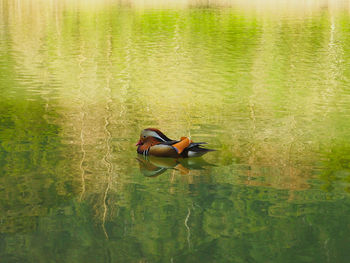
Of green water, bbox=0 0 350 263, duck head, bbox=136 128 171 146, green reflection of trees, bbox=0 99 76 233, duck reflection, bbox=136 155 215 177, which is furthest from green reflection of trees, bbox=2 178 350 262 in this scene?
duck head, bbox=136 128 171 146

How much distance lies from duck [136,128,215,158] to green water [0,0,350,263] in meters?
0.22

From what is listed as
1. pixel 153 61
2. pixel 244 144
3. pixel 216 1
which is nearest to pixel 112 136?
pixel 244 144

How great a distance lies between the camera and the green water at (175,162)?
9.98 m

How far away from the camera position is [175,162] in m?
14.2

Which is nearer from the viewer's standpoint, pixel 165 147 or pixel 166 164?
pixel 166 164

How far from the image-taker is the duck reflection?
1355 centimetres

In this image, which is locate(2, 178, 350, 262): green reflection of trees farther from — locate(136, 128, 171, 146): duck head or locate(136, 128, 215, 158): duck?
locate(136, 128, 171, 146): duck head

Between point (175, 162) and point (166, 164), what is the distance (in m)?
0.23

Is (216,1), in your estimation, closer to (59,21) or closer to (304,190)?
(59,21)

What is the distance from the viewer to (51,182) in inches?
497

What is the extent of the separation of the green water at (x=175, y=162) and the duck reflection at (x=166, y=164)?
62mm

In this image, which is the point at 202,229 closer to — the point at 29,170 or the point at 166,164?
the point at 166,164

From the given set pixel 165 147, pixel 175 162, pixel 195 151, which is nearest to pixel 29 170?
pixel 165 147

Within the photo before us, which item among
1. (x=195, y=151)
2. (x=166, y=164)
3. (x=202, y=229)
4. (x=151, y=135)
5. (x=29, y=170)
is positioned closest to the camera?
(x=202, y=229)
